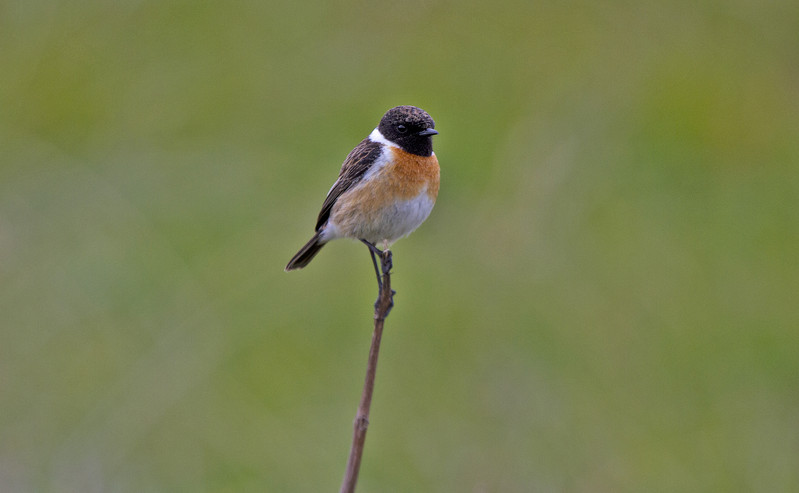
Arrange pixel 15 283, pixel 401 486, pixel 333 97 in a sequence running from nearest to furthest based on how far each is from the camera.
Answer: pixel 401 486 → pixel 15 283 → pixel 333 97

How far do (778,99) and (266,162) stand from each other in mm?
3727

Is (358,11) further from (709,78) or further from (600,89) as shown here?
(709,78)

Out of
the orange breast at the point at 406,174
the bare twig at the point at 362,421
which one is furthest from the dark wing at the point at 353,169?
the bare twig at the point at 362,421

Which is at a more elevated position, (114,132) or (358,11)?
(358,11)

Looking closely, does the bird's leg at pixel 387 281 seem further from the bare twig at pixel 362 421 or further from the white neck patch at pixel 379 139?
the white neck patch at pixel 379 139

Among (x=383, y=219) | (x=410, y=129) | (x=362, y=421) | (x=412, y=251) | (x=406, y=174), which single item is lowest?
(x=362, y=421)

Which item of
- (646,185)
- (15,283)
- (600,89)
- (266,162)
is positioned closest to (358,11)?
(266,162)

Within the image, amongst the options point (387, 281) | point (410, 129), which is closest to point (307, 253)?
point (410, 129)

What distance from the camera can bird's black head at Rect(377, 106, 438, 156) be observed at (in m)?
3.47

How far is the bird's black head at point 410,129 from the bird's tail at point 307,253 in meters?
0.63

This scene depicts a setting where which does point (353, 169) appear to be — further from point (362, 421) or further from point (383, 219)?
point (362, 421)

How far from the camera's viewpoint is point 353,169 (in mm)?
3758

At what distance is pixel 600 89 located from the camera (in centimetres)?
610

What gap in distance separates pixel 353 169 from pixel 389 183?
226 millimetres
